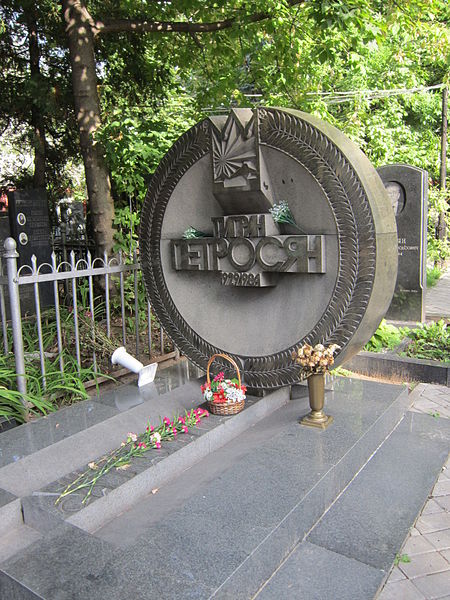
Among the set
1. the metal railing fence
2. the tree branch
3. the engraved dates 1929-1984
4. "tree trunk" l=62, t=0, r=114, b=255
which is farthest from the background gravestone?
the engraved dates 1929-1984

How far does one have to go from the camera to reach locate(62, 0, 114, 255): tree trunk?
5.97 m

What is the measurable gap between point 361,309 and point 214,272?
4.42ft

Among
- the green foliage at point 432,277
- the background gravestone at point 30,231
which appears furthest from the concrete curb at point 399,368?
the green foliage at point 432,277

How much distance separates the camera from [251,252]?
3.96 m

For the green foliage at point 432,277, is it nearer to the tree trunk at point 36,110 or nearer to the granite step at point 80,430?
the tree trunk at point 36,110

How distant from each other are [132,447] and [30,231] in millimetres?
A: 5829

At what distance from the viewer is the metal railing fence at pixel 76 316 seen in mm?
3996

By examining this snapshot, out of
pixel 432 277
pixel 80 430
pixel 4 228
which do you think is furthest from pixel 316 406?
pixel 432 277

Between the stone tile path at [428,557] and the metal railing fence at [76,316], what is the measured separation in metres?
2.80

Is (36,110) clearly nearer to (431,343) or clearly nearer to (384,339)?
(384,339)

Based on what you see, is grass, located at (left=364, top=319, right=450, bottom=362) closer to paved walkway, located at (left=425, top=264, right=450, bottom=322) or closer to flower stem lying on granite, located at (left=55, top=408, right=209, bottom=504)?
paved walkway, located at (left=425, top=264, right=450, bottom=322)

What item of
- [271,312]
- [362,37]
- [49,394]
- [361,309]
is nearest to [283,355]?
[271,312]

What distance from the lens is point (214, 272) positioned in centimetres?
439

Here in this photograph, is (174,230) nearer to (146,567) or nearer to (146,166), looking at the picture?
(146,166)
